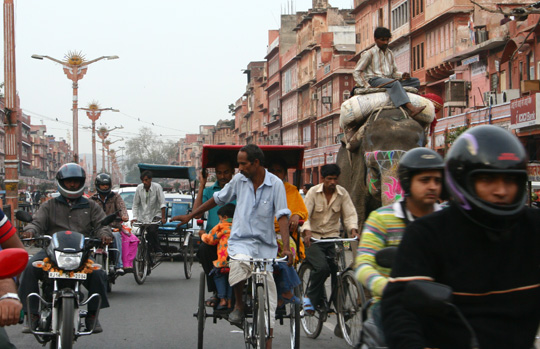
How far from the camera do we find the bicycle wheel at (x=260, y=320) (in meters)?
7.32

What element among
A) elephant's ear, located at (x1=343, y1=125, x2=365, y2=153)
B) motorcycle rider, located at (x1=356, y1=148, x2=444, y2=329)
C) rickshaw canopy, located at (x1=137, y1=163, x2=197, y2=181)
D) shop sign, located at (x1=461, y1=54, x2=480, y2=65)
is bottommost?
motorcycle rider, located at (x1=356, y1=148, x2=444, y2=329)

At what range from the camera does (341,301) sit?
29.3 feet

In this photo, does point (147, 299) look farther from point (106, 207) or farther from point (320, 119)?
point (320, 119)

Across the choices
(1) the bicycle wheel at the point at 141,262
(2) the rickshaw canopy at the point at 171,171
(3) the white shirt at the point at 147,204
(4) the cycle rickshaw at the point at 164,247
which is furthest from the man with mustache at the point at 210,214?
(2) the rickshaw canopy at the point at 171,171

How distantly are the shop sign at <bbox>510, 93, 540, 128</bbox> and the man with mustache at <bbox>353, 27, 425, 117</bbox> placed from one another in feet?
65.6

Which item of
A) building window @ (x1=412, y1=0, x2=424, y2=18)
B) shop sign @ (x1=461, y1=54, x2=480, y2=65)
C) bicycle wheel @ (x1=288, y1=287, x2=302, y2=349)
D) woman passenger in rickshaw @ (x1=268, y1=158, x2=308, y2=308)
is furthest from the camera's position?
building window @ (x1=412, y1=0, x2=424, y2=18)

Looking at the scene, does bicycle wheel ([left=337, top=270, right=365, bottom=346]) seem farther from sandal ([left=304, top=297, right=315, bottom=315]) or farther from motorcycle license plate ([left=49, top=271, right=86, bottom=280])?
motorcycle license plate ([left=49, top=271, right=86, bottom=280])

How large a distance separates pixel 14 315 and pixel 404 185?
2.23 m

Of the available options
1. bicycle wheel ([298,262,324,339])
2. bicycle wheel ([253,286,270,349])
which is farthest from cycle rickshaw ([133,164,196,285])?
bicycle wheel ([253,286,270,349])

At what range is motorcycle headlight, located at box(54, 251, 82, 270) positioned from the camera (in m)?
7.85

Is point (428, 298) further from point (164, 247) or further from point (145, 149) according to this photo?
point (145, 149)

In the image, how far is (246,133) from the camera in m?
134

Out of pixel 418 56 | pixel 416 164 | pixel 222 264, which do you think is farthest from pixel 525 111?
pixel 416 164

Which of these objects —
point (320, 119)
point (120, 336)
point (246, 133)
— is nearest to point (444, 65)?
point (320, 119)
